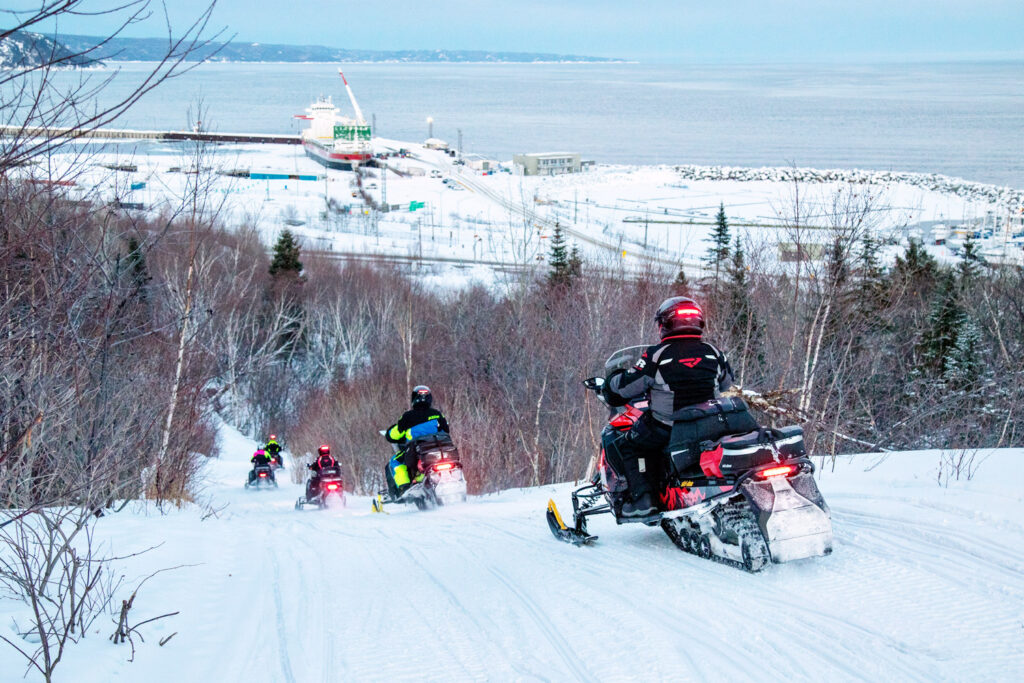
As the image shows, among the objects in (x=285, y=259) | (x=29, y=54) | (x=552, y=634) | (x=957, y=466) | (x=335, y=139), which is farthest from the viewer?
(x=335, y=139)

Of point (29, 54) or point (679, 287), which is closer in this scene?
point (29, 54)

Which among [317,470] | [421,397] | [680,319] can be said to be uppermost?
[680,319]

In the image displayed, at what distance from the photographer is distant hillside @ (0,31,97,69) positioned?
323 centimetres

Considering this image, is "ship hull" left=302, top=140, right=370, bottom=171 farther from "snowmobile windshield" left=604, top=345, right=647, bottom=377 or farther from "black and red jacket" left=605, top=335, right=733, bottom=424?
"black and red jacket" left=605, top=335, right=733, bottom=424

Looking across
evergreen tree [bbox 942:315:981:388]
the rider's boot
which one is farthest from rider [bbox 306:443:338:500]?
evergreen tree [bbox 942:315:981:388]

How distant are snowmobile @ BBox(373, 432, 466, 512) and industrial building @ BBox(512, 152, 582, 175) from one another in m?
73.6

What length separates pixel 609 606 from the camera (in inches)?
183

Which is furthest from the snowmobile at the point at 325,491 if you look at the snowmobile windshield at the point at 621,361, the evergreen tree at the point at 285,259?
the evergreen tree at the point at 285,259

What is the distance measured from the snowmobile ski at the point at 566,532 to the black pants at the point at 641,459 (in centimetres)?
51

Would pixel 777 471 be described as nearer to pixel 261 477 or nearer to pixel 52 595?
pixel 52 595

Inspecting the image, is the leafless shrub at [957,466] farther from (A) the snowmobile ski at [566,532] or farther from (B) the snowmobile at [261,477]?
(B) the snowmobile at [261,477]

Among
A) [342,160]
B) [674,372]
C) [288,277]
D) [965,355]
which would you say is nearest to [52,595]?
[674,372]

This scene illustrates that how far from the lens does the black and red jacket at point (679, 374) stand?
532 cm

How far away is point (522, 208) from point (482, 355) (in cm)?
1268
